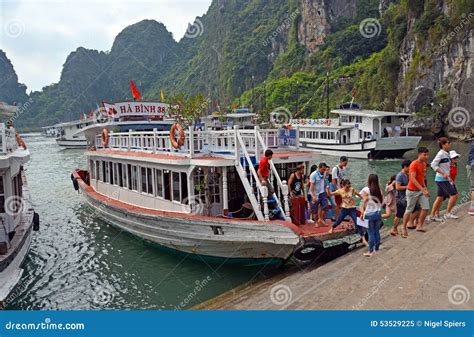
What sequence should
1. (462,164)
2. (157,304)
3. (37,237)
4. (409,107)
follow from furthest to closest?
1. (409,107)
2. (462,164)
3. (37,237)
4. (157,304)

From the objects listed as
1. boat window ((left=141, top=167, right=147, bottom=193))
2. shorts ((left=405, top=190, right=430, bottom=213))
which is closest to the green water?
boat window ((left=141, top=167, right=147, bottom=193))

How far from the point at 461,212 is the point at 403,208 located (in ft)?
7.74

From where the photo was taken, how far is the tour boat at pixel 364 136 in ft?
112

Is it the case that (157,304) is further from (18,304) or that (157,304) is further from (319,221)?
(319,221)

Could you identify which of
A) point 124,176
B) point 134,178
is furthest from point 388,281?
point 124,176

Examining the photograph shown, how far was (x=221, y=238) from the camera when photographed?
1005 centimetres

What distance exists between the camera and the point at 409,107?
50219mm

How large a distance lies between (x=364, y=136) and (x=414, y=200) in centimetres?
2826

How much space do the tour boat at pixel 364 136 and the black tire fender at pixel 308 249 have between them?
980 inches

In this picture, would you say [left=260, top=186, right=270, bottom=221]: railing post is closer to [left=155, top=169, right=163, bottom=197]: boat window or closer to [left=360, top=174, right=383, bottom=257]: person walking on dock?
[left=360, top=174, right=383, bottom=257]: person walking on dock

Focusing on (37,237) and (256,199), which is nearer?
(256,199)

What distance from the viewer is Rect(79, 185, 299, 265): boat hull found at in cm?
928

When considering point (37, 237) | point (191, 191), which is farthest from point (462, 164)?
point (37, 237)

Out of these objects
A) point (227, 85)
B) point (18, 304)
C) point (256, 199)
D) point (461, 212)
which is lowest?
point (18, 304)
